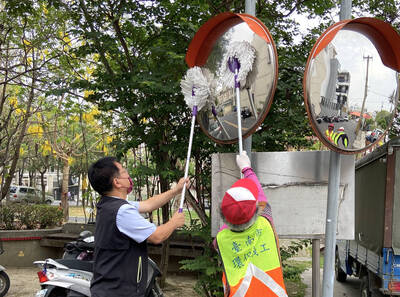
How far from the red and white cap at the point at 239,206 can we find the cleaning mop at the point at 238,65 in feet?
2.02

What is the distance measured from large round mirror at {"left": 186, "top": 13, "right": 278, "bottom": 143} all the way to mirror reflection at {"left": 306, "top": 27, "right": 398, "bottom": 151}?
1.13ft

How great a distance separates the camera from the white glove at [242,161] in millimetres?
2934

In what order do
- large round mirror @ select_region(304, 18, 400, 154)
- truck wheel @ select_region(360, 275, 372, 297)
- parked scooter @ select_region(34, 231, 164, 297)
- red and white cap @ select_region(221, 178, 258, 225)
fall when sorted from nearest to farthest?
red and white cap @ select_region(221, 178, 258, 225) < large round mirror @ select_region(304, 18, 400, 154) < parked scooter @ select_region(34, 231, 164, 297) < truck wheel @ select_region(360, 275, 372, 297)

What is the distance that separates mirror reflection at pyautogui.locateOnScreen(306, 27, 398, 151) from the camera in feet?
8.49

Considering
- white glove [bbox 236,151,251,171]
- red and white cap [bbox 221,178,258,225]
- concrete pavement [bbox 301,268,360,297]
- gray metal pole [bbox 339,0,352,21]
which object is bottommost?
concrete pavement [bbox 301,268,360,297]

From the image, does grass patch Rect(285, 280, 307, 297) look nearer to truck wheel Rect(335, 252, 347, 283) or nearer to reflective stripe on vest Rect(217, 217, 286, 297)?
truck wheel Rect(335, 252, 347, 283)

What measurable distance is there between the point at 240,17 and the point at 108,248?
5.81ft

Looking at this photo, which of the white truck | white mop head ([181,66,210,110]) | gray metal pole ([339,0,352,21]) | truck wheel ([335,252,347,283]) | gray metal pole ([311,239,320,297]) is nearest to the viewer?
gray metal pole ([339,0,352,21])

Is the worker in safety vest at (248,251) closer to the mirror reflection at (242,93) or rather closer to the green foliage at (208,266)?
the mirror reflection at (242,93)

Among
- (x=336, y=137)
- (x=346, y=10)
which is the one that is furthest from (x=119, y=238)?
(x=346, y=10)

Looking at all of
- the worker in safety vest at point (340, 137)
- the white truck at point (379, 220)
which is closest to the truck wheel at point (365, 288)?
the white truck at point (379, 220)

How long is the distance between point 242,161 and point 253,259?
0.77 metres

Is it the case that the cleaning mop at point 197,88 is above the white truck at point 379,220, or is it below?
above

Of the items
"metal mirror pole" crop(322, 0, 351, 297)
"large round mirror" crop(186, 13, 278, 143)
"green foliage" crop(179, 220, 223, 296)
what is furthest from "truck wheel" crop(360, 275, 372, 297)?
"large round mirror" crop(186, 13, 278, 143)
